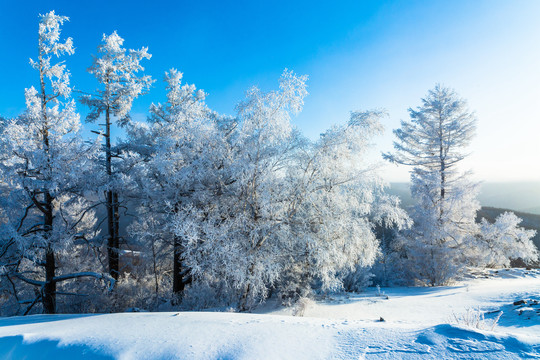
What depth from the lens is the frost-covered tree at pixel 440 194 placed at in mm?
12555

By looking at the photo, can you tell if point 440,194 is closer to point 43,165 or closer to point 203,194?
point 203,194

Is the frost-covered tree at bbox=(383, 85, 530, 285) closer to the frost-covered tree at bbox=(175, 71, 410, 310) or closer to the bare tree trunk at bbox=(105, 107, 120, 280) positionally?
the frost-covered tree at bbox=(175, 71, 410, 310)

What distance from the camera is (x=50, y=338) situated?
3.13 metres

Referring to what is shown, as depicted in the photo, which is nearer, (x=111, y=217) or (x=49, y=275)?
(x=49, y=275)

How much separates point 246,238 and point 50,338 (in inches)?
188

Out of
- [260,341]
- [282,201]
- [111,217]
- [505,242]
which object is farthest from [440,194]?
[111,217]

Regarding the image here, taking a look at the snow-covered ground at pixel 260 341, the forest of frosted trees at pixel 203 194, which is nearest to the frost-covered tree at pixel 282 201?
the forest of frosted trees at pixel 203 194

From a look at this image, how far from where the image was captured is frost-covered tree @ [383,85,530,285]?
41.2 feet

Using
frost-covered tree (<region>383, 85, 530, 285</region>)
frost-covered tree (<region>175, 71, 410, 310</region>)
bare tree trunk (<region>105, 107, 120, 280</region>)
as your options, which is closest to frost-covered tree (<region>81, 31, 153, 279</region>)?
bare tree trunk (<region>105, 107, 120, 280</region>)

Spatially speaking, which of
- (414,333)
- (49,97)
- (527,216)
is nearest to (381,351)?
(414,333)

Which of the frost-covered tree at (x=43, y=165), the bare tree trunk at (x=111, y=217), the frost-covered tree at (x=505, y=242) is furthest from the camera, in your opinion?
the frost-covered tree at (x=505, y=242)

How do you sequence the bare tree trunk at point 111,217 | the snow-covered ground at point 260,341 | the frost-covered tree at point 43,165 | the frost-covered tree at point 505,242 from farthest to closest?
Result: 1. the frost-covered tree at point 505,242
2. the bare tree trunk at point 111,217
3. the frost-covered tree at point 43,165
4. the snow-covered ground at point 260,341

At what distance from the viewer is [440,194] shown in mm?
13945

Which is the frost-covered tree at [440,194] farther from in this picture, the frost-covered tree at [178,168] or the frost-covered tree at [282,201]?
the frost-covered tree at [178,168]
